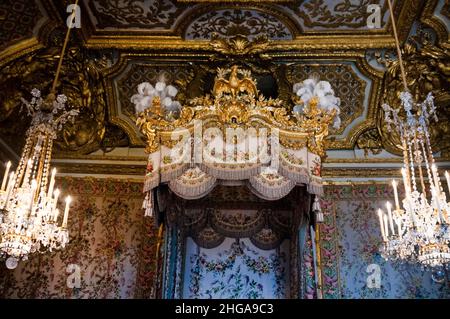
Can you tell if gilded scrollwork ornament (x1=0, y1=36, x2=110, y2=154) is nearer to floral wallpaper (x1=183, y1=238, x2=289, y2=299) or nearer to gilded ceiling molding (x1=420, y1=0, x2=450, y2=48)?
floral wallpaper (x1=183, y1=238, x2=289, y2=299)

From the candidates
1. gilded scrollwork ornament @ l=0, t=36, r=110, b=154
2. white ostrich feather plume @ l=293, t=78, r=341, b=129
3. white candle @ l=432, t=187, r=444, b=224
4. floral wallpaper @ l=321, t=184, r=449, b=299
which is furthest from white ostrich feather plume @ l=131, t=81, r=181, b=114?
white candle @ l=432, t=187, r=444, b=224

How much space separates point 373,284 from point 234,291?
6.26 feet

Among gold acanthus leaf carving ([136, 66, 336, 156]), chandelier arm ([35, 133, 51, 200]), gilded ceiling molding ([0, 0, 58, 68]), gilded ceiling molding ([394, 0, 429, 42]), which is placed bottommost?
chandelier arm ([35, 133, 51, 200])

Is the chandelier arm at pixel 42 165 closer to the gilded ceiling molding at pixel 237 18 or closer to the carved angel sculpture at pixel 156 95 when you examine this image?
the carved angel sculpture at pixel 156 95

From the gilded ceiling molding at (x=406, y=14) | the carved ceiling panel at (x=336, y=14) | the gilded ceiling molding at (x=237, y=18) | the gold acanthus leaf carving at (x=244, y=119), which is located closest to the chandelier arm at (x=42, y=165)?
the gold acanthus leaf carving at (x=244, y=119)

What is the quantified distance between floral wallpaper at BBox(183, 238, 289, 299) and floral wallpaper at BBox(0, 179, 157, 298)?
60 cm

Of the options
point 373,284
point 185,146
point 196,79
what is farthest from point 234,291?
point 196,79

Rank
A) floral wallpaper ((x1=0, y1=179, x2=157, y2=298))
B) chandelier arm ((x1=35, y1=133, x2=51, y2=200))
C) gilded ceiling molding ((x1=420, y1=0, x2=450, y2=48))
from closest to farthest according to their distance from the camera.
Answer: chandelier arm ((x1=35, y1=133, x2=51, y2=200)) < gilded ceiling molding ((x1=420, y1=0, x2=450, y2=48)) < floral wallpaper ((x1=0, y1=179, x2=157, y2=298))

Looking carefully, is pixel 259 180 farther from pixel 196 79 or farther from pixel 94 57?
pixel 94 57

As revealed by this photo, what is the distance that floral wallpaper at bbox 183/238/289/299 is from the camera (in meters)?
5.59

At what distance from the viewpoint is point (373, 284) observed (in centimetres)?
551

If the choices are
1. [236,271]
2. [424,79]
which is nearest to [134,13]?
[236,271]

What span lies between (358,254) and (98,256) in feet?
12.2

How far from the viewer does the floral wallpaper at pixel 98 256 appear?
557 cm
